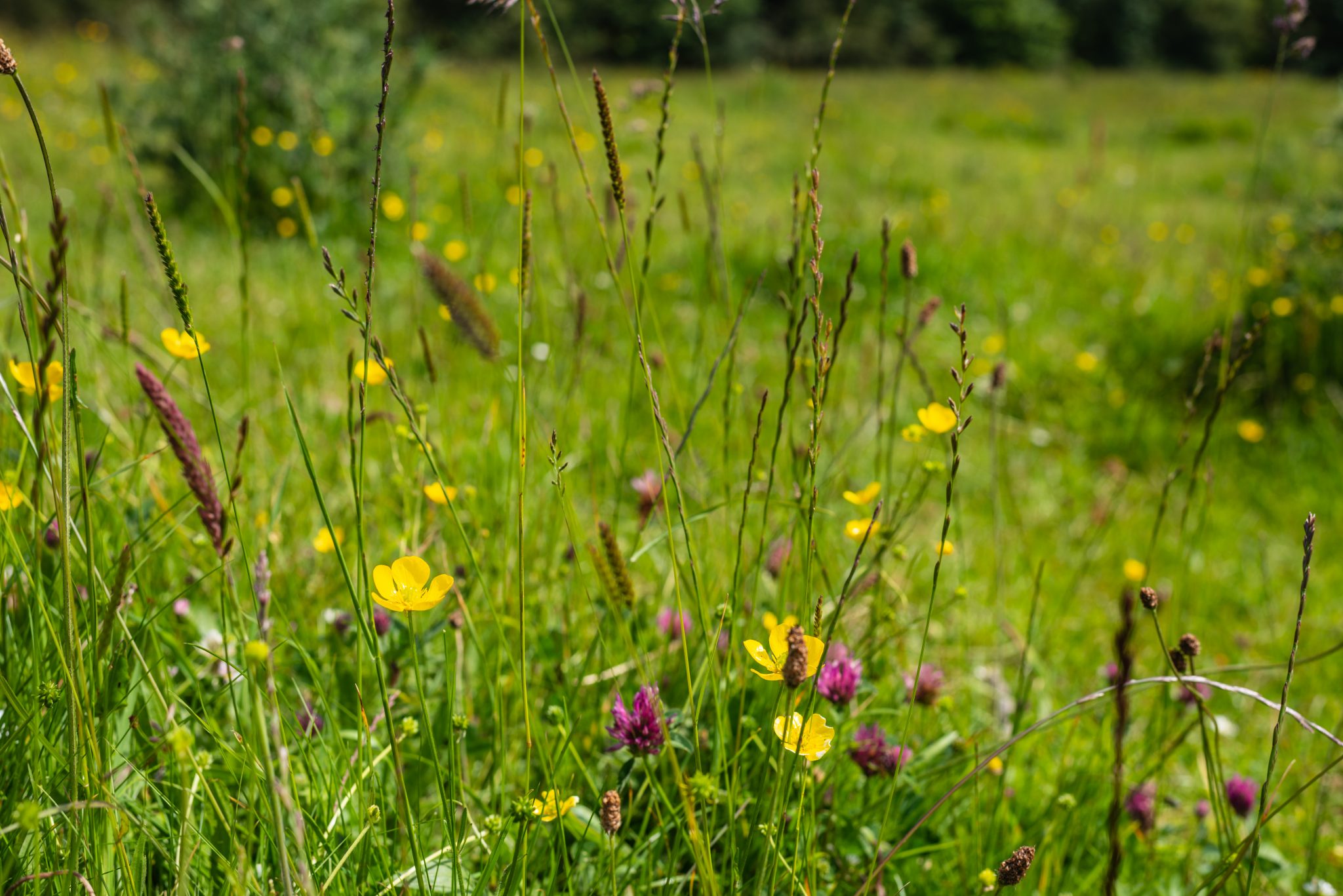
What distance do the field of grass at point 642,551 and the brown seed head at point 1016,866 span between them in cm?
10

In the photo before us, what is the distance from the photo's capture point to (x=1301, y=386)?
3330mm

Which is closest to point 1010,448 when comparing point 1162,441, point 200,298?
point 1162,441

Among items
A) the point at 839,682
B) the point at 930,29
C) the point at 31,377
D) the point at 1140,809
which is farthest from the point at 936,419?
the point at 930,29

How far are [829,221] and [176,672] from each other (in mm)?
4550

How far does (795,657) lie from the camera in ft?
1.95

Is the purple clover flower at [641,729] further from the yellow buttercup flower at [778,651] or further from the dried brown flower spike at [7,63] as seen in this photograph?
the dried brown flower spike at [7,63]

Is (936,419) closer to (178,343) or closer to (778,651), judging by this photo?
(778,651)

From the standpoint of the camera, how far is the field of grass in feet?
2.60

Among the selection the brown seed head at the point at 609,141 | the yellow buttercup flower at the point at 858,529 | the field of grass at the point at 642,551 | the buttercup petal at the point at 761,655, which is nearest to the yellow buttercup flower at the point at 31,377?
the field of grass at the point at 642,551

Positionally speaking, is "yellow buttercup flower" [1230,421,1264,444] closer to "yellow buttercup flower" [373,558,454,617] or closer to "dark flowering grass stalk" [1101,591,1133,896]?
"dark flowering grass stalk" [1101,591,1133,896]

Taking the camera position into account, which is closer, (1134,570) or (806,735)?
(806,735)

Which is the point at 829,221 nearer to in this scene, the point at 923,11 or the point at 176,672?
the point at 176,672

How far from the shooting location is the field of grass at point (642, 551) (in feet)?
2.60

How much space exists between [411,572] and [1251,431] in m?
3.19
